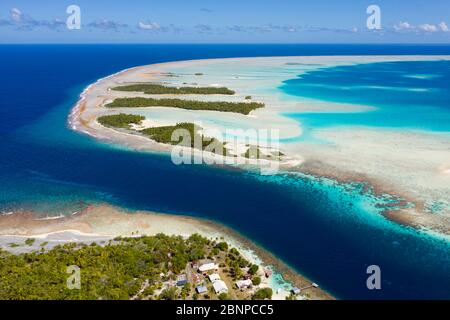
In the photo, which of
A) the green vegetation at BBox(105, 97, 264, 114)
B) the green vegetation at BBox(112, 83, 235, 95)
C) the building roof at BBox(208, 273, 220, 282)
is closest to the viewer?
the building roof at BBox(208, 273, 220, 282)

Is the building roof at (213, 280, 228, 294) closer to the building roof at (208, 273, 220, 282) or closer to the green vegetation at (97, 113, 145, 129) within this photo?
the building roof at (208, 273, 220, 282)

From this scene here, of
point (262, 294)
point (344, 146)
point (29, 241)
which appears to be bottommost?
point (262, 294)

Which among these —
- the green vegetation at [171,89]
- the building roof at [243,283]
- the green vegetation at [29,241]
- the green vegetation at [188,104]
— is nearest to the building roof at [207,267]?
the building roof at [243,283]

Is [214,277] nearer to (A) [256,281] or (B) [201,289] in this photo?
(B) [201,289]

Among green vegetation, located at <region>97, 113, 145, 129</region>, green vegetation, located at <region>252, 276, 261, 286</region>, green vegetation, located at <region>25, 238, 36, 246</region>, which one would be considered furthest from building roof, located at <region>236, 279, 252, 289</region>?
green vegetation, located at <region>97, 113, 145, 129</region>

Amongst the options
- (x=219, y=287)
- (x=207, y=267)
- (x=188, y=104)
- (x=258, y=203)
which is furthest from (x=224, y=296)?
(x=188, y=104)
